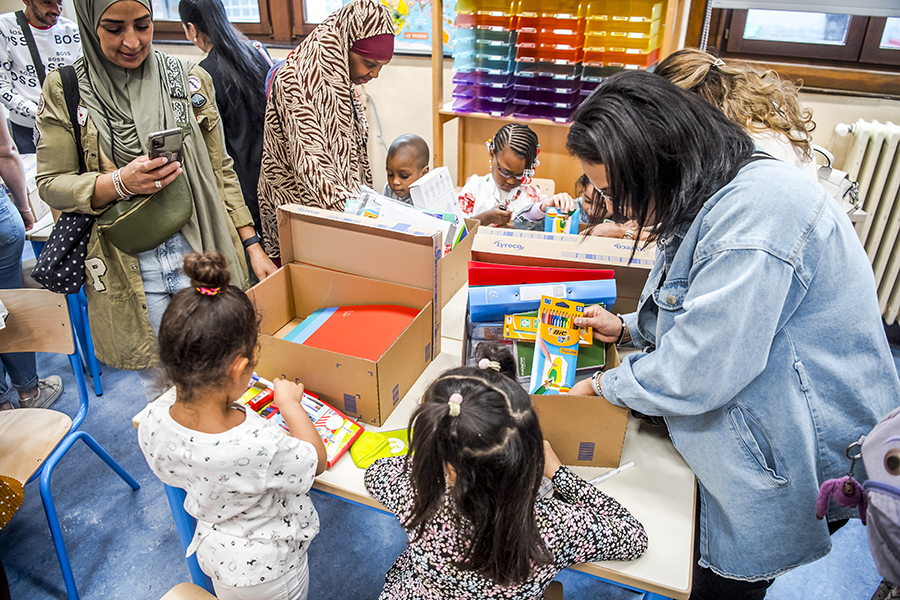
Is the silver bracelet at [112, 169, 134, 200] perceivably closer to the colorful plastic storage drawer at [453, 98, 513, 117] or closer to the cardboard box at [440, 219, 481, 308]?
the cardboard box at [440, 219, 481, 308]

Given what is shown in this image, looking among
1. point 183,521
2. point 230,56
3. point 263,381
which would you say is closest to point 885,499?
point 263,381

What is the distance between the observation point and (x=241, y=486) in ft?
3.44

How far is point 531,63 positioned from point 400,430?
198 centimetres

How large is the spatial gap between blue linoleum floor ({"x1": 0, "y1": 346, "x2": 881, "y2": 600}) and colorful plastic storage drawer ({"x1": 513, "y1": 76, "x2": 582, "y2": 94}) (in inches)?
76.8

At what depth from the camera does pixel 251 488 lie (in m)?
1.05

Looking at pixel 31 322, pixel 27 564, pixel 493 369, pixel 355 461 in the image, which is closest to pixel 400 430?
pixel 355 461

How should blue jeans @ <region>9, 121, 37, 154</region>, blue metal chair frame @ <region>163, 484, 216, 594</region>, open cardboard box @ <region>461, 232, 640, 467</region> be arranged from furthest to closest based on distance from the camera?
blue jeans @ <region>9, 121, 37, 154</region>
blue metal chair frame @ <region>163, 484, 216, 594</region>
open cardboard box @ <region>461, 232, 640, 467</region>

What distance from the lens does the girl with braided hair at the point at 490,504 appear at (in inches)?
34.3

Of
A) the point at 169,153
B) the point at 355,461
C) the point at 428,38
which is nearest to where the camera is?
the point at 355,461

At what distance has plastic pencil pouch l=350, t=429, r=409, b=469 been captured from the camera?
46.3 inches

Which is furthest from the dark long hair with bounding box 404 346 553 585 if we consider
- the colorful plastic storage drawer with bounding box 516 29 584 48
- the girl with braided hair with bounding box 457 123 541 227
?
the colorful plastic storage drawer with bounding box 516 29 584 48

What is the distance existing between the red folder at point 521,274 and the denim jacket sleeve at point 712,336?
0.35 metres

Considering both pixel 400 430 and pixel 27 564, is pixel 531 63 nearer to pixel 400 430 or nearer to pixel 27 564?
pixel 400 430

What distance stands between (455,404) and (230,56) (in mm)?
2092
